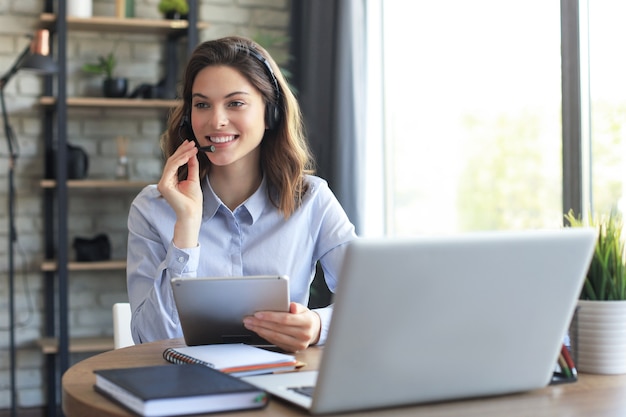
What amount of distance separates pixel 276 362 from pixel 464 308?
0.36 meters

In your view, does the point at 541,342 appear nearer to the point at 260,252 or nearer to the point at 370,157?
the point at 260,252

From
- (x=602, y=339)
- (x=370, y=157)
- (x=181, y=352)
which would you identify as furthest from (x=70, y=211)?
(x=602, y=339)

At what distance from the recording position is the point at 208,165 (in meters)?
2.13

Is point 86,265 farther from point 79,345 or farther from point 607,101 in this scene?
point 607,101

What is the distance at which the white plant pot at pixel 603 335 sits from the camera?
130cm

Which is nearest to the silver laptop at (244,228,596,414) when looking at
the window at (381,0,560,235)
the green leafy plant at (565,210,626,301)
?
the green leafy plant at (565,210,626,301)

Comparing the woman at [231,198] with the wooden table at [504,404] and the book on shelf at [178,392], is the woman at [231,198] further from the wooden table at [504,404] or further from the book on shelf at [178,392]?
the book on shelf at [178,392]

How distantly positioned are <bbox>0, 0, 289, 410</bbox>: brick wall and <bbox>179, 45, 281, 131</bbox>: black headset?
4.92ft

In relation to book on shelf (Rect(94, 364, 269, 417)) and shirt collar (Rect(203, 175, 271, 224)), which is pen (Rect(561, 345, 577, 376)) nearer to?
book on shelf (Rect(94, 364, 269, 417))

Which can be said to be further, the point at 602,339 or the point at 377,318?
the point at 602,339

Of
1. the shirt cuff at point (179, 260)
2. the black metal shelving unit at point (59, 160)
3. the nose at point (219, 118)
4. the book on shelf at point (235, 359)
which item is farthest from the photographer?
the black metal shelving unit at point (59, 160)

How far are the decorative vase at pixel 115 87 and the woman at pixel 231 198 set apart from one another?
148cm

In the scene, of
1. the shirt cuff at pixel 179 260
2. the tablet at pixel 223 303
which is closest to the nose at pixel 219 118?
the shirt cuff at pixel 179 260

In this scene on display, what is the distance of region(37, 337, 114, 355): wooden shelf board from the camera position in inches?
136
